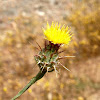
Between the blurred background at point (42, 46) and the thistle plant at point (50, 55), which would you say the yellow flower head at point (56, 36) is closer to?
the thistle plant at point (50, 55)

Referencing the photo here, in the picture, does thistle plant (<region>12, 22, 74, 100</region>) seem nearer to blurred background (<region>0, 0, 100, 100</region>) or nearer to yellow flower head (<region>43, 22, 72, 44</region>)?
yellow flower head (<region>43, 22, 72, 44</region>)

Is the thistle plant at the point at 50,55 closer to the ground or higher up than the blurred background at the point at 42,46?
closer to the ground

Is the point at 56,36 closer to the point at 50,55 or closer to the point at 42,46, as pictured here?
the point at 50,55

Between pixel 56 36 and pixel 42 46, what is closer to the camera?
pixel 56 36

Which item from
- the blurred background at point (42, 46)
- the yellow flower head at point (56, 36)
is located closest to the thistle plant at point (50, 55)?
the yellow flower head at point (56, 36)

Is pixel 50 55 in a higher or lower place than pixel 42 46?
lower

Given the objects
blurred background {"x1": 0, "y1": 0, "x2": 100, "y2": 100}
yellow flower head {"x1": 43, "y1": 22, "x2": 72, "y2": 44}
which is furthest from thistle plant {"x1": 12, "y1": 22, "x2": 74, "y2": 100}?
blurred background {"x1": 0, "y1": 0, "x2": 100, "y2": 100}

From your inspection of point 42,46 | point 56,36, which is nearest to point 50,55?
point 56,36

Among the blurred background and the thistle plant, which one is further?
the blurred background
